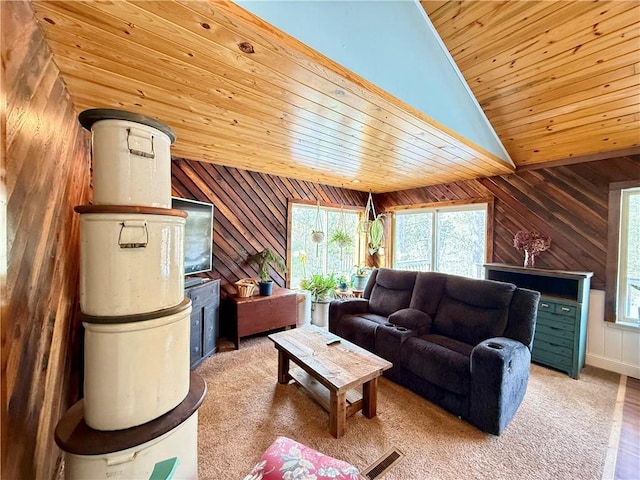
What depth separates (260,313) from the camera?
3551 millimetres

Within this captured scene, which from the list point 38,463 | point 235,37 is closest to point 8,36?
point 235,37

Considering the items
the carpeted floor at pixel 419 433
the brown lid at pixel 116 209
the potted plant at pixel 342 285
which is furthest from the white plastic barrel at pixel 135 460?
the potted plant at pixel 342 285

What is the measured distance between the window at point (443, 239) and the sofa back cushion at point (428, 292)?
5.48ft

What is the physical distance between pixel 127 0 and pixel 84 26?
0.34 m

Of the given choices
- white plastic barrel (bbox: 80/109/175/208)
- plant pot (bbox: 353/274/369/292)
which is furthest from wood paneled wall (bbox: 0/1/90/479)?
plant pot (bbox: 353/274/369/292)

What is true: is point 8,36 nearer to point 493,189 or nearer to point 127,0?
point 127,0

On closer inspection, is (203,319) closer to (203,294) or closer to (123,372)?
(203,294)

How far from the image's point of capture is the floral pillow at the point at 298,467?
1228mm

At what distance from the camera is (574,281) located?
3211 millimetres

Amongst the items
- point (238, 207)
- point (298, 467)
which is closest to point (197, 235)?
point (238, 207)

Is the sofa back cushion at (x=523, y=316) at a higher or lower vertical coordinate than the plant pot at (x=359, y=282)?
higher

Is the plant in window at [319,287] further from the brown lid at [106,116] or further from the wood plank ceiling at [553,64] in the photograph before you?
the brown lid at [106,116]

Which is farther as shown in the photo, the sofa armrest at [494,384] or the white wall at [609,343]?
the white wall at [609,343]

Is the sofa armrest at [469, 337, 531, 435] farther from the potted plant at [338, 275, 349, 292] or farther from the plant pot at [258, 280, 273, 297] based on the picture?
the potted plant at [338, 275, 349, 292]
